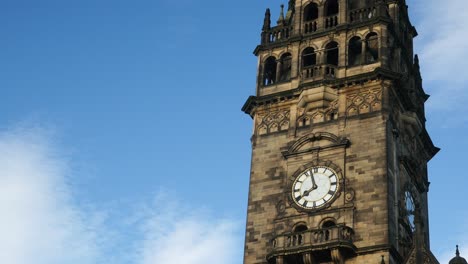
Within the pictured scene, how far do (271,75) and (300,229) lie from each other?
8998mm

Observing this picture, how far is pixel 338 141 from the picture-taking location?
4216 centimetres

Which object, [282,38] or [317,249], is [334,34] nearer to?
[282,38]

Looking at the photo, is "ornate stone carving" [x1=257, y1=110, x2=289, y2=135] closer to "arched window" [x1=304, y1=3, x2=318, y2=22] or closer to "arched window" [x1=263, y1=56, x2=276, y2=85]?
"arched window" [x1=263, y1=56, x2=276, y2=85]

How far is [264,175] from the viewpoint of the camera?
43.1 meters

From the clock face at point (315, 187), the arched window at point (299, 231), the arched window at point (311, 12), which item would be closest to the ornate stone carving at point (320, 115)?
the clock face at point (315, 187)

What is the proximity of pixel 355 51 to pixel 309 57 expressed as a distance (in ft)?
6.78

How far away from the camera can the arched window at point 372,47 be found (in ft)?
148

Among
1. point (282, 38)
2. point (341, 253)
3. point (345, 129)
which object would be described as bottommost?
point (341, 253)

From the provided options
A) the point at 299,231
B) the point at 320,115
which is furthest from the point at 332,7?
the point at 299,231

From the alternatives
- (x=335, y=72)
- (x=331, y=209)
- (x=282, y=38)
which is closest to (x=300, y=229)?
(x=331, y=209)

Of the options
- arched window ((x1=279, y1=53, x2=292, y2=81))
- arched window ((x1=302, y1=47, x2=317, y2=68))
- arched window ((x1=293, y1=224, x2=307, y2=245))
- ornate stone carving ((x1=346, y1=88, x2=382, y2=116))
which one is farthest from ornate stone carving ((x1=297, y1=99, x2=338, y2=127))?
arched window ((x1=293, y1=224, x2=307, y2=245))

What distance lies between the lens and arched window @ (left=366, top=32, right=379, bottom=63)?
45.1 metres

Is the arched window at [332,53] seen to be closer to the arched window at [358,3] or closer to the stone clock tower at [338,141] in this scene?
the stone clock tower at [338,141]

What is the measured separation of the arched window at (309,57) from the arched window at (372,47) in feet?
7.76
